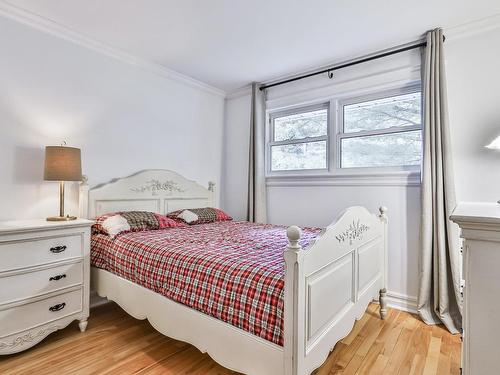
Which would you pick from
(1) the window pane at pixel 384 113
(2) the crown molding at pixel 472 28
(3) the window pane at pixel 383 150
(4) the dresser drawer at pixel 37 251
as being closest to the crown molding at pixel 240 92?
(1) the window pane at pixel 384 113

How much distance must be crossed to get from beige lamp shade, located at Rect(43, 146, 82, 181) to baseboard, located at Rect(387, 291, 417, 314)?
289 centimetres


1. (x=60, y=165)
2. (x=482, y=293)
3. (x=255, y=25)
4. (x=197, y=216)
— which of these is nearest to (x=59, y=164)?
(x=60, y=165)

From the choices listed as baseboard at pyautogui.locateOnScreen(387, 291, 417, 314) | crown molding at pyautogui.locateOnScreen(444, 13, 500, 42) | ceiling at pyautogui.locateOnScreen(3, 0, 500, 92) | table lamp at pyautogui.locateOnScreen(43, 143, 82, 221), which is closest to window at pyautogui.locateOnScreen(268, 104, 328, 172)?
ceiling at pyautogui.locateOnScreen(3, 0, 500, 92)

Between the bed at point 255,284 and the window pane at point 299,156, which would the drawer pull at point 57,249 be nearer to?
the bed at point 255,284

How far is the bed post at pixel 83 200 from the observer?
2430 millimetres

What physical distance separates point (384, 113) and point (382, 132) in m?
0.20

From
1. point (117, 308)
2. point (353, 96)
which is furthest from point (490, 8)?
point (117, 308)

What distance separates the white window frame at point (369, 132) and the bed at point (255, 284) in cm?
52

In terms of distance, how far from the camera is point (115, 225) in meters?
2.25

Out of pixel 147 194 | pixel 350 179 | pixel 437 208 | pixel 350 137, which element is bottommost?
pixel 437 208

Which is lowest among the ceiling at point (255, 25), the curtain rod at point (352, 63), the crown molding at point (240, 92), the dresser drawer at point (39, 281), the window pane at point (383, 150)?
the dresser drawer at point (39, 281)

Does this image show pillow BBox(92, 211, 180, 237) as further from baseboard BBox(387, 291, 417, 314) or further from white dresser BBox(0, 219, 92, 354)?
baseboard BBox(387, 291, 417, 314)

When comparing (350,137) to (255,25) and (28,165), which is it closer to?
(255,25)

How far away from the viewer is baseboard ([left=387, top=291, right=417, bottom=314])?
249 cm
